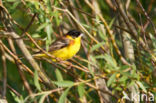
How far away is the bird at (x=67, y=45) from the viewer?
5079 mm

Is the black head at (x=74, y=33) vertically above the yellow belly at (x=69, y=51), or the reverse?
the black head at (x=74, y=33)

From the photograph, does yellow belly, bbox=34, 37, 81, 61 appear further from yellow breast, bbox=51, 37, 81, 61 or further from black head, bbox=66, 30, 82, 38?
black head, bbox=66, 30, 82, 38

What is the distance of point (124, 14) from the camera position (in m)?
3.64

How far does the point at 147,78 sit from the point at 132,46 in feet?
2.98

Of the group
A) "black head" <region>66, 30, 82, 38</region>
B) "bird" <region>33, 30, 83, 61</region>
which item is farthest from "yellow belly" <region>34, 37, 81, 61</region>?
"black head" <region>66, 30, 82, 38</region>

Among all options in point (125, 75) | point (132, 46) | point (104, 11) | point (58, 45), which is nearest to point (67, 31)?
point (58, 45)

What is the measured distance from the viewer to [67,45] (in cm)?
541

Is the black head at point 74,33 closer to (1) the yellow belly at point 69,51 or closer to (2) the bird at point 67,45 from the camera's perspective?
(2) the bird at point 67,45

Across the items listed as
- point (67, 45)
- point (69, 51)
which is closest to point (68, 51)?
point (69, 51)

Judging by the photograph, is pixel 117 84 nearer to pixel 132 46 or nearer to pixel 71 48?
pixel 132 46

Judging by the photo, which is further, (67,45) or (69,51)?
(67,45)

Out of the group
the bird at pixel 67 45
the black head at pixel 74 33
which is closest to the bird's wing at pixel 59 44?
the bird at pixel 67 45

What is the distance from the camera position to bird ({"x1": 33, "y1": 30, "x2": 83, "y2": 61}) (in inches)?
200

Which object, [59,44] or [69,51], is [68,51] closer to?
[69,51]
